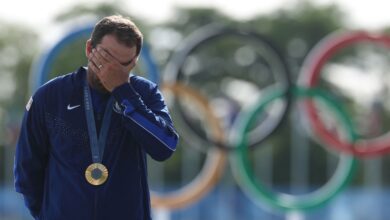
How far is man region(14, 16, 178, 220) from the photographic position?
568 cm

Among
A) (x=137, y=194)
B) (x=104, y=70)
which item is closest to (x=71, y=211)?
(x=137, y=194)

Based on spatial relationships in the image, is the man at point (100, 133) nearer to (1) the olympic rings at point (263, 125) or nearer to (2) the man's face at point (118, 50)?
(2) the man's face at point (118, 50)

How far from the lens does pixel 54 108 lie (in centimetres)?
595

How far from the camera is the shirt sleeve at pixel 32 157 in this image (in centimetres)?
599

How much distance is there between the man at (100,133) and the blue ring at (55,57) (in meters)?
8.92

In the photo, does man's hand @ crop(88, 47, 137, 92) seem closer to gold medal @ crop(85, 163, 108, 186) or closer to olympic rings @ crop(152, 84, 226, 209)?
gold medal @ crop(85, 163, 108, 186)

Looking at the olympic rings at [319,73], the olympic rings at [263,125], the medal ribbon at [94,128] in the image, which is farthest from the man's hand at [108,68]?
the olympic rings at [319,73]

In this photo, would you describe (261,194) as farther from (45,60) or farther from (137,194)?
(137,194)

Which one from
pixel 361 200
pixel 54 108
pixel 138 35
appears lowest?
pixel 361 200

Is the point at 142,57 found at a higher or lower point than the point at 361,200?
higher

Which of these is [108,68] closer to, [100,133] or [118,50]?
[118,50]

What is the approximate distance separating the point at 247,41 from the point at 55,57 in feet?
13.0

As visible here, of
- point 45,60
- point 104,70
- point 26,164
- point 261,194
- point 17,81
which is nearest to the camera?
point 104,70

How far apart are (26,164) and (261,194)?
37.5 ft
